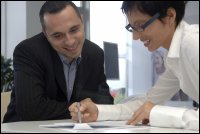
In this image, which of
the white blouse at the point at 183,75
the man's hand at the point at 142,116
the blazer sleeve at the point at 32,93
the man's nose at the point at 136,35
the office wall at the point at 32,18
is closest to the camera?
Answer: the white blouse at the point at 183,75

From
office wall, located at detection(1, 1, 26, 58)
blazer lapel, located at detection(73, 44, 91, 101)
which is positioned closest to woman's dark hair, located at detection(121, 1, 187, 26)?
blazer lapel, located at detection(73, 44, 91, 101)

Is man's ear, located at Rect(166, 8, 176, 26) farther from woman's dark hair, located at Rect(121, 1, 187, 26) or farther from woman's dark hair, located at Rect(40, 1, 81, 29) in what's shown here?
woman's dark hair, located at Rect(40, 1, 81, 29)

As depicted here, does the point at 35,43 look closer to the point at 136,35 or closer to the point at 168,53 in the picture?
the point at 136,35

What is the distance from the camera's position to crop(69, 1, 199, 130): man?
1.31 meters

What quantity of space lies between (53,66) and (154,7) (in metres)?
0.73

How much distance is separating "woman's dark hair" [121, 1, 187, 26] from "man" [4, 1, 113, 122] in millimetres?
545

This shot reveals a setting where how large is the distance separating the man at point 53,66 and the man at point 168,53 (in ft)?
0.96

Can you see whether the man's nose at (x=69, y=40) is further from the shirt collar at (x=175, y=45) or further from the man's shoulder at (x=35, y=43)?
the shirt collar at (x=175, y=45)

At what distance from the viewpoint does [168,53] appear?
1.43 metres

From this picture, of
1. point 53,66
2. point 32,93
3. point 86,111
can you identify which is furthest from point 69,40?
point 86,111

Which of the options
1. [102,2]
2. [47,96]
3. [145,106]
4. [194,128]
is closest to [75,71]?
[47,96]

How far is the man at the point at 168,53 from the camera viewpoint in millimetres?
1310

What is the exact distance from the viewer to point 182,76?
147cm

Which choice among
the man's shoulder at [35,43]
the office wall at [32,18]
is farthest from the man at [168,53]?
the office wall at [32,18]
